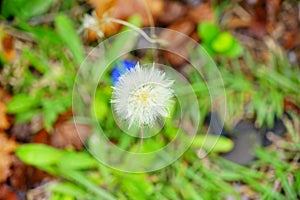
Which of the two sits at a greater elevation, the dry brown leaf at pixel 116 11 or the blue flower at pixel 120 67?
the dry brown leaf at pixel 116 11

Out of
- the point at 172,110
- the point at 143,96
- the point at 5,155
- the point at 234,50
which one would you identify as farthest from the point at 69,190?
the point at 234,50

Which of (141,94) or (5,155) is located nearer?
(141,94)

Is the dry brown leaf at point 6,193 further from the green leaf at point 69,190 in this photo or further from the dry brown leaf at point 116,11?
the dry brown leaf at point 116,11

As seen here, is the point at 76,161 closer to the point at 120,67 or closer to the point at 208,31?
the point at 120,67

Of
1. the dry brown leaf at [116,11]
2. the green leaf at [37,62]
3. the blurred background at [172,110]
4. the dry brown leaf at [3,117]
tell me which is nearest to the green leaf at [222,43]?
the blurred background at [172,110]

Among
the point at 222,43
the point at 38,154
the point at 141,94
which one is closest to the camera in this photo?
the point at 141,94

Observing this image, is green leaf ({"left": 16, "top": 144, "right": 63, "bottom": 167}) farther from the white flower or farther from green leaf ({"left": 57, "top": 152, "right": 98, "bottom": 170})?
the white flower
